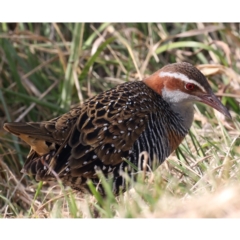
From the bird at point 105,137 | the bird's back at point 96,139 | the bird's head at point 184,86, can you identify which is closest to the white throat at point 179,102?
the bird's head at point 184,86

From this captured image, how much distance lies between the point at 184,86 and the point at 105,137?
716 millimetres

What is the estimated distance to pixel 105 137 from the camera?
4.21 m

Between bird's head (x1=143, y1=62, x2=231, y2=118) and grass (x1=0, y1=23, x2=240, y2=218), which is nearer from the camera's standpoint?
bird's head (x1=143, y1=62, x2=231, y2=118)

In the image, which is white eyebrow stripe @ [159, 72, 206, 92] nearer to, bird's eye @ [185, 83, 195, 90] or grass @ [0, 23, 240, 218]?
bird's eye @ [185, 83, 195, 90]

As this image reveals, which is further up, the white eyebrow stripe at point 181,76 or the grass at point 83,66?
the white eyebrow stripe at point 181,76

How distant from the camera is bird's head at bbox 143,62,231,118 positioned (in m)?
4.55

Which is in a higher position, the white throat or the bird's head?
the bird's head

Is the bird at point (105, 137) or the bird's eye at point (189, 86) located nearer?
the bird at point (105, 137)

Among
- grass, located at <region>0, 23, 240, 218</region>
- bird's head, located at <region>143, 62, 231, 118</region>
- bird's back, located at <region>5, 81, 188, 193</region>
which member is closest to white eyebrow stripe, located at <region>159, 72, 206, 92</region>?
bird's head, located at <region>143, 62, 231, 118</region>

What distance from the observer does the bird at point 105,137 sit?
4168 millimetres

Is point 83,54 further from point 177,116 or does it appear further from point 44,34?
point 177,116

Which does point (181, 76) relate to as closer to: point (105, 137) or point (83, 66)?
point (105, 137)

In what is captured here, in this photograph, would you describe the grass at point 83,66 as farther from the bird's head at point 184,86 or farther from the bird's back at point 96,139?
the bird's back at point 96,139

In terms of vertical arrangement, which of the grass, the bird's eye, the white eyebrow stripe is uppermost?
the white eyebrow stripe
